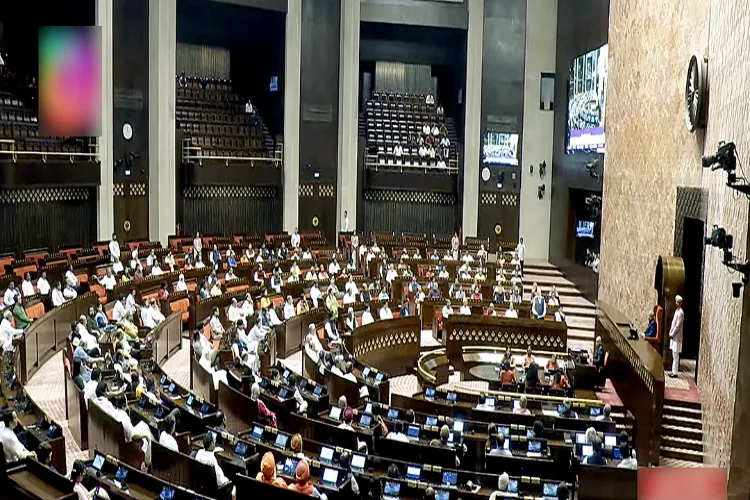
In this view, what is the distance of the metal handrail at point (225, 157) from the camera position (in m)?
26.5

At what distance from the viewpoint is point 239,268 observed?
21234 millimetres

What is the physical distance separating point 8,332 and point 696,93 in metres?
12.4

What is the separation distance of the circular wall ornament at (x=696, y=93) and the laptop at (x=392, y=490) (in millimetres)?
9096

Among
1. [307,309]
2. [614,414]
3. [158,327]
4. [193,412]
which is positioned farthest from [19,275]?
[614,414]

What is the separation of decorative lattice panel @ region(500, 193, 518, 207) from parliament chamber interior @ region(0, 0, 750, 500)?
0.19 meters

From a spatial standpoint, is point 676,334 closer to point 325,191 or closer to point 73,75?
point 325,191

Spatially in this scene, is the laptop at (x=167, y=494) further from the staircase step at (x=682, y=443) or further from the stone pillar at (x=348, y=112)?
the stone pillar at (x=348, y=112)

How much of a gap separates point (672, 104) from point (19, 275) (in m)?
14.2

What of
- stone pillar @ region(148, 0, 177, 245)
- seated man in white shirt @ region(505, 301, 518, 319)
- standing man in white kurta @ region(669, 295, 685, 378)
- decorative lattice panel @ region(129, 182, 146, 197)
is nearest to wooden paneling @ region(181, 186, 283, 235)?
stone pillar @ region(148, 0, 177, 245)

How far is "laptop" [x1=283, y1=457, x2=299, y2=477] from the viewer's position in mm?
8820

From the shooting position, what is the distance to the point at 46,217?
22.8m

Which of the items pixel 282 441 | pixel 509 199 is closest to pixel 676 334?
pixel 282 441

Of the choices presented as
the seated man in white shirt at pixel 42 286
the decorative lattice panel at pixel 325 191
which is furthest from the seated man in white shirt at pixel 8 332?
the decorative lattice panel at pixel 325 191

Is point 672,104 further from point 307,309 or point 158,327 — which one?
point 158,327
